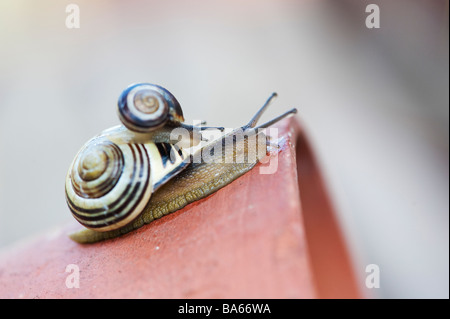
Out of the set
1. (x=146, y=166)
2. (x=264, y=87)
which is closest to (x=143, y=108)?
(x=146, y=166)

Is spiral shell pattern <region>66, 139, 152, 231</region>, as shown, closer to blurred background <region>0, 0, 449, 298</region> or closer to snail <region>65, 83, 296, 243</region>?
snail <region>65, 83, 296, 243</region>

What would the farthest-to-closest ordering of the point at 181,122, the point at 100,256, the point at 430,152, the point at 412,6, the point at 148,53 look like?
the point at 148,53
the point at 430,152
the point at 412,6
the point at 181,122
the point at 100,256

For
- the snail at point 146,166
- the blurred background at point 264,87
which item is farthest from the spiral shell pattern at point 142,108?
the blurred background at point 264,87

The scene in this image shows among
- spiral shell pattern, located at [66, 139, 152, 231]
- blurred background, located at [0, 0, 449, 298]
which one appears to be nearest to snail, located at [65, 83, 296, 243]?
spiral shell pattern, located at [66, 139, 152, 231]

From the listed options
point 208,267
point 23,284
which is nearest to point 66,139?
point 23,284

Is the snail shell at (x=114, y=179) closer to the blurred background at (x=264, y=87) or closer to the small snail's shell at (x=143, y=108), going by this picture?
the small snail's shell at (x=143, y=108)

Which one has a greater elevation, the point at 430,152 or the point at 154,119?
the point at 154,119

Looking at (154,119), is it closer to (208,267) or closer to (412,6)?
(208,267)
